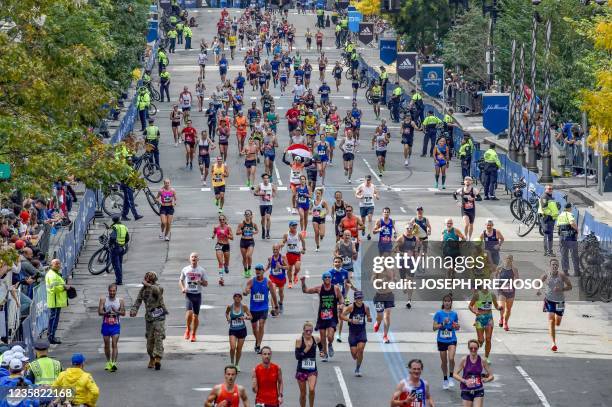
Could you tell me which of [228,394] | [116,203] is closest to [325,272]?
[228,394]

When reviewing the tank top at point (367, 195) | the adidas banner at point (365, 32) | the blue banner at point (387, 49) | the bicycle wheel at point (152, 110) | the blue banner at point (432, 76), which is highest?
the adidas banner at point (365, 32)

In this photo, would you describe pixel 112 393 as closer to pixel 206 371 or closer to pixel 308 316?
pixel 206 371

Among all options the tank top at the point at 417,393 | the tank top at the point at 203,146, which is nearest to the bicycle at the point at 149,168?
the tank top at the point at 203,146

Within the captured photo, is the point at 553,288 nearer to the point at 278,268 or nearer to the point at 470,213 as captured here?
the point at 278,268

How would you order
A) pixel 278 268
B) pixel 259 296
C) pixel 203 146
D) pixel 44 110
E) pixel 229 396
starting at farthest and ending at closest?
1. pixel 203 146
2. pixel 278 268
3. pixel 44 110
4. pixel 259 296
5. pixel 229 396

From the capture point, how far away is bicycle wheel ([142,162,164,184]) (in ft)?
165

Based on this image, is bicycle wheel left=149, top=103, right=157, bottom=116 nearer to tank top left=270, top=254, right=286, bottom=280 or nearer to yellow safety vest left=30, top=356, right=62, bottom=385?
tank top left=270, top=254, right=286, bottom=280

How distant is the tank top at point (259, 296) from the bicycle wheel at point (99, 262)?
334 inches

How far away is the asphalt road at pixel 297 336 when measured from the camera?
2689cm

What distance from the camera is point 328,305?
92.6ft

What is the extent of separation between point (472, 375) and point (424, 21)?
192ft

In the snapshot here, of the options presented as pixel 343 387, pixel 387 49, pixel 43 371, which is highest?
pixel 387 49

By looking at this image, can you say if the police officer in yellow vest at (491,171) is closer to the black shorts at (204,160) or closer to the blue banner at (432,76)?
the black shorts at (204,160)

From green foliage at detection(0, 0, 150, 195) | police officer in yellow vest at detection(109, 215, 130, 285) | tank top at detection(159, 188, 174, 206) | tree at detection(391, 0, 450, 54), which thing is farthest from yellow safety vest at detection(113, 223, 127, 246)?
tree at detection(391, 0, 450, 54)
